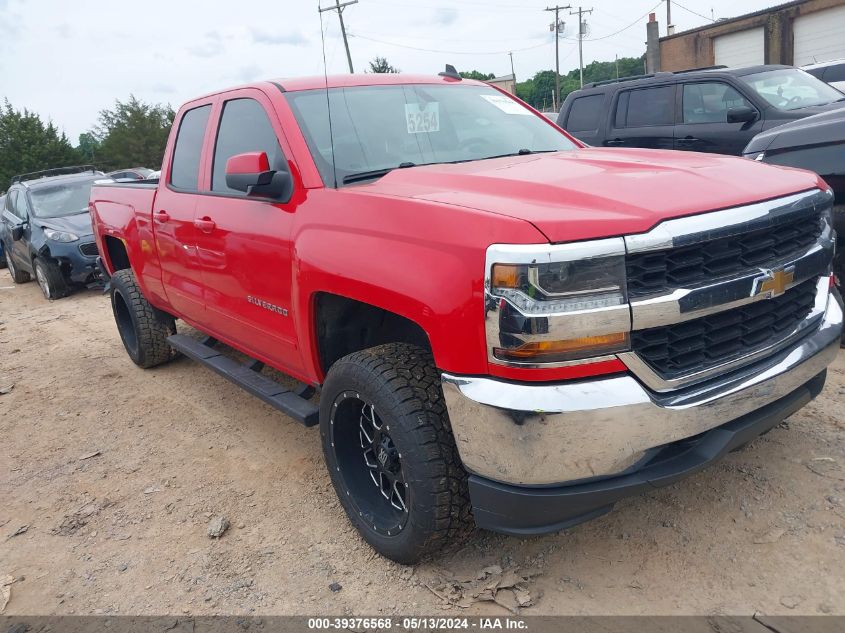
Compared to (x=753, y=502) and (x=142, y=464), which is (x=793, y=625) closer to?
(x=753, y=502)

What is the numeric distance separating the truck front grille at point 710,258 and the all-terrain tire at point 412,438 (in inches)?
32.6

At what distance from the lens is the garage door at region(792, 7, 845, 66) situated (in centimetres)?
2292

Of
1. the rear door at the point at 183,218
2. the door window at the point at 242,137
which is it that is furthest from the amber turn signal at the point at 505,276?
the rear door at the point at 183,218

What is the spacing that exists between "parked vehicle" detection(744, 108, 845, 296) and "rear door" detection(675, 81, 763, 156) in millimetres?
2839

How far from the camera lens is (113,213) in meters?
5.22

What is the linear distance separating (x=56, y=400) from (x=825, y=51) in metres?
27.0

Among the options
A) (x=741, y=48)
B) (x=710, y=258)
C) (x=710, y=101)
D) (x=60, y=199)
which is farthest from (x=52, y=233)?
(x=741, y=48)

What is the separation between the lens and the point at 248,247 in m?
3.26

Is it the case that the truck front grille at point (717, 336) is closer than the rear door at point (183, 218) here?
Yes

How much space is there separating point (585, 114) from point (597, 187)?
22.7 ft

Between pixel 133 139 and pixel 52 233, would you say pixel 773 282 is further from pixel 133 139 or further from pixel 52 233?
pixel 133 139

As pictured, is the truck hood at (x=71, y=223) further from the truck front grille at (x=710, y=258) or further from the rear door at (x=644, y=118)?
the truck front grille at (x=710, y=258)

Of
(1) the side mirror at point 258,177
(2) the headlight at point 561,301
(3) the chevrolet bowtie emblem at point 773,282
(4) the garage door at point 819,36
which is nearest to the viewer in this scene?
(2) the headlight at point 561,301

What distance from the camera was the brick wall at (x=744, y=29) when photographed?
79.2ft
